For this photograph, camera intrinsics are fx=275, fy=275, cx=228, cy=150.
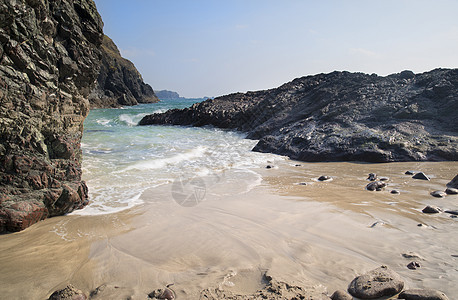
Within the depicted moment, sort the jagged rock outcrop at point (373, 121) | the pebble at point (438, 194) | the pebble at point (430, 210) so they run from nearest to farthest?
the pebble at point (430, 210) < the pebble at point (438, 194) < the jagged rock outcrop at point (373, 121)

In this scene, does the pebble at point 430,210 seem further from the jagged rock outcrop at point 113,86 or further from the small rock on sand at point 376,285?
the jagged rock outcrop at point 113,86

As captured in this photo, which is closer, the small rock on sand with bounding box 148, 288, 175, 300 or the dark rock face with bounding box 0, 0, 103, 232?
the small rock on sand with bounding box 148, 288, 175, 300

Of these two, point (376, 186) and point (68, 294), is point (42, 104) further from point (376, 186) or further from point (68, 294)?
point (376, 186)

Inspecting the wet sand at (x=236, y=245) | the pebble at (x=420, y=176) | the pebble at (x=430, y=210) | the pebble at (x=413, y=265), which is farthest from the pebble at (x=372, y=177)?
the pebble at (x=413, y=265)

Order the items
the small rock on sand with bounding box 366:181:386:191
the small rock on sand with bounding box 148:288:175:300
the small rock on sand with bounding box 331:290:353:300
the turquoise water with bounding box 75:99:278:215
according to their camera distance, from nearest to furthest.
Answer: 1. the small rock on sand with bounding box 331:290:353:300
2. the small rock on sand with bounding box 148:288:175:300
3. the turquoise water with bounding box 75:99:278:215
4. the small rock on sand with bounding box 366:181:386:191

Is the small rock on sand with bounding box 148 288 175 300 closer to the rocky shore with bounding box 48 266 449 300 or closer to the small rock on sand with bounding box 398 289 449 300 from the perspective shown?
the rocky shore with bounding box 48 266 449 300

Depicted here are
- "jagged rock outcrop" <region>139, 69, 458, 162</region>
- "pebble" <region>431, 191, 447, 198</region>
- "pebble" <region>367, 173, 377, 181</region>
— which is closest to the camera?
"pebble" <region>431, 191, 447, 198</region>

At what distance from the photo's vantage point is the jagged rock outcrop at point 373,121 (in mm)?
8062

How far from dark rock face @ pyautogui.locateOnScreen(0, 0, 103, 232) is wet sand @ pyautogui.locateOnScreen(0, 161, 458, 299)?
1.17ft

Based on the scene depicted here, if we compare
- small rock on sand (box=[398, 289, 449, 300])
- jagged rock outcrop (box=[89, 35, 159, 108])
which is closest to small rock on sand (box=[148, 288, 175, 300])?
small rock on sand (box=[398, 289, 449, 300])

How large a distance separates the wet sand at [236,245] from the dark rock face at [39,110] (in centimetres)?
36

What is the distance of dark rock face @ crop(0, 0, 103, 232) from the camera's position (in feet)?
11.3

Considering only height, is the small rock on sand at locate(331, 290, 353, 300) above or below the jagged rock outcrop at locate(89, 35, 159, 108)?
below

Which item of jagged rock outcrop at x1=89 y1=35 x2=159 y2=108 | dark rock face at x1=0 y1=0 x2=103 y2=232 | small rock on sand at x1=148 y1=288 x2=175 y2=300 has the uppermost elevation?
jagged rock outcrop at x1=89 y1=35 x2=159 y2=108
